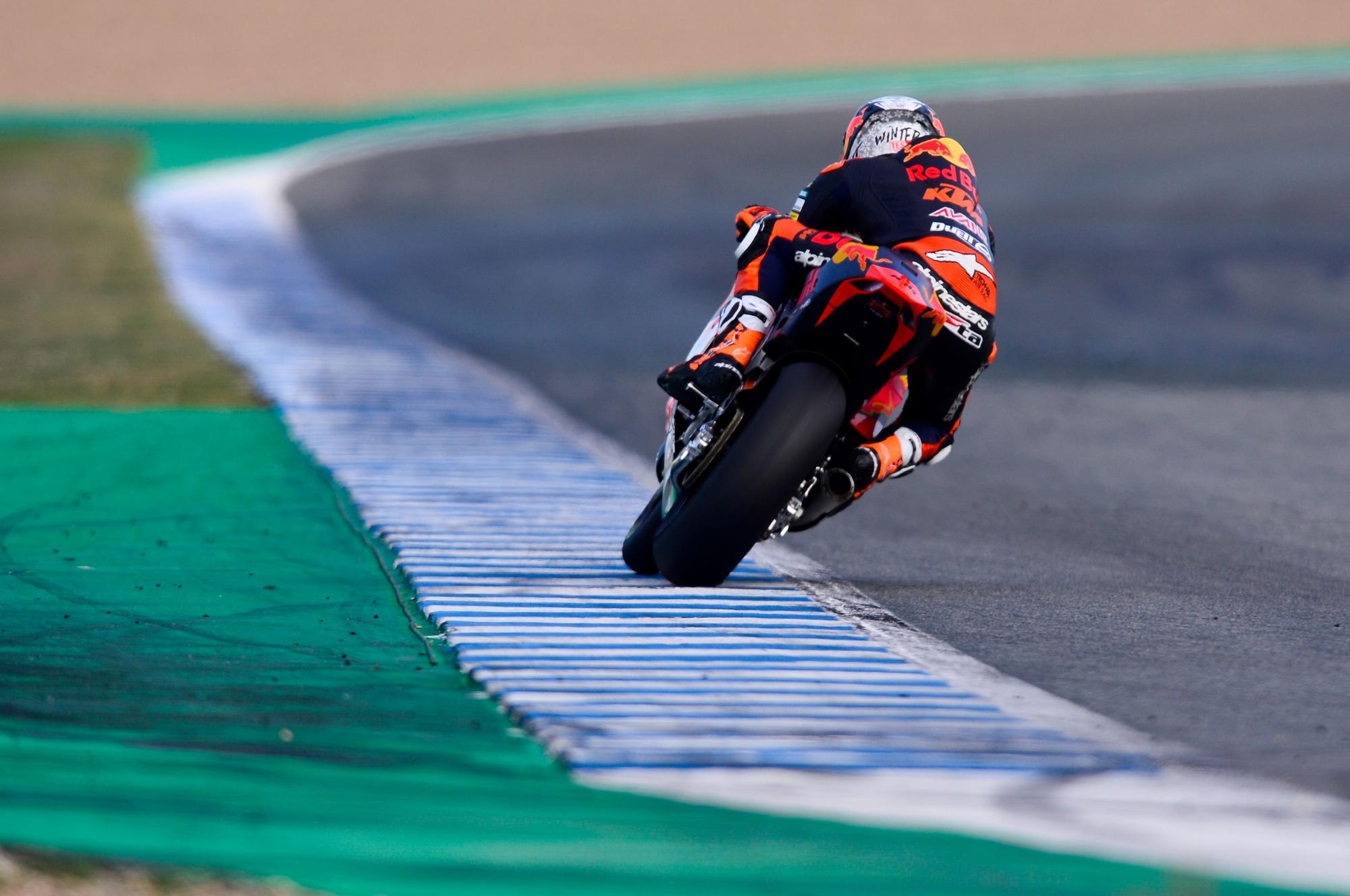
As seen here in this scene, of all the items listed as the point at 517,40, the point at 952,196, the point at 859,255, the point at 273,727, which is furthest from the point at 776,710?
the point at 517,40

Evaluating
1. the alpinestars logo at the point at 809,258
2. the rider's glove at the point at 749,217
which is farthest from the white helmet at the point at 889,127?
the alpinestars logo at the point at 809,258

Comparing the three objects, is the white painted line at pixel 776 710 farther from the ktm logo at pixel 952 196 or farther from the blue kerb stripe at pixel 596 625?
the ktm logo at pixel 952 196

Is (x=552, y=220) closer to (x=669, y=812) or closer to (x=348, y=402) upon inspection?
(x=348, y=402)

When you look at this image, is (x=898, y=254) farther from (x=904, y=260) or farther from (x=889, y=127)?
(x=889, y=127)

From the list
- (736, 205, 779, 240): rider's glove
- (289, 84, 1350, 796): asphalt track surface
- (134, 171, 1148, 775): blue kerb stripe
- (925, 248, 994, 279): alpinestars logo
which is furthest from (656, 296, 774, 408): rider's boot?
(289, 84, 1350, 796): asphalt track surface

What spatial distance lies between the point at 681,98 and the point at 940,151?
26.7 metres

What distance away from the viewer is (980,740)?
4.34 meters

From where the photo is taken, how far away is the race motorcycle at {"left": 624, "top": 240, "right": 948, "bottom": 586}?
5582mm

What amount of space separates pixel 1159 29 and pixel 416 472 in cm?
2987

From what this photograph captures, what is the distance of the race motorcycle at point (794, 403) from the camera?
5.58 meters

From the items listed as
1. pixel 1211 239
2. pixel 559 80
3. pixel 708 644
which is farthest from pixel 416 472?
pixel 559 80

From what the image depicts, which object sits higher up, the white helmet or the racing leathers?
the white helmet

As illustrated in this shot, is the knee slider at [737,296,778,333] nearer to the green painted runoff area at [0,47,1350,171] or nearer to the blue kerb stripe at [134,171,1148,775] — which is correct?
the blue kerb stripe at [134,171,1148,775]

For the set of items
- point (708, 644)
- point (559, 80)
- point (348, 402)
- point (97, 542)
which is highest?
point (708, 644)
